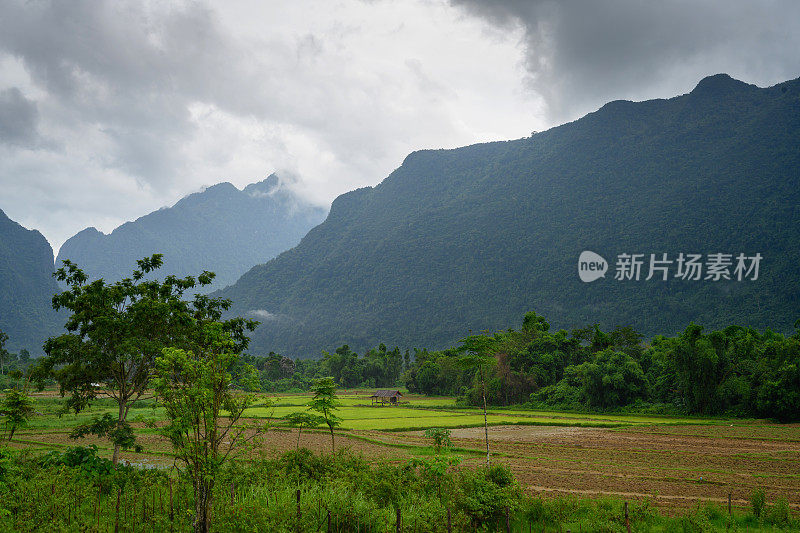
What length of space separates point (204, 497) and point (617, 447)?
2439 centimetres

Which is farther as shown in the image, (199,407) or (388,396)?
(388,396)

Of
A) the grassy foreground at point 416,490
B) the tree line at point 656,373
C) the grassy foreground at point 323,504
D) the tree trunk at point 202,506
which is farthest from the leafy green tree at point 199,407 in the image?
the tree line at point 656,373

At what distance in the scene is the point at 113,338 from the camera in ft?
47.9

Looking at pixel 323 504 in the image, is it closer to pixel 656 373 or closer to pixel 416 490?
pixel 416 490

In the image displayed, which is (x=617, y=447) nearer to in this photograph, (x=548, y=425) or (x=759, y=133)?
(x=548, y=425)

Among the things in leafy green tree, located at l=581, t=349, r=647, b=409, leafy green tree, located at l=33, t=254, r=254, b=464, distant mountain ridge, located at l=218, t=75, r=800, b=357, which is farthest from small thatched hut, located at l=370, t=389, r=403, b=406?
distant mountain ridge, located at l=218, t=75, r=800, b=357

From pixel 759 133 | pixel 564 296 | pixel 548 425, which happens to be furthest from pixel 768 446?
pixel 759 133

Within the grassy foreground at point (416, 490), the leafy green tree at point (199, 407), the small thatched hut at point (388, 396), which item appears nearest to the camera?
the leafy green tree at point (199, 407)

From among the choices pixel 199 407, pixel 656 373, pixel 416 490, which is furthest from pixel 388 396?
pixel 199 407

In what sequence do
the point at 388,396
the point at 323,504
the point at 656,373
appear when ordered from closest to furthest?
the point at 323,504
the point at 656,373
the point at 388,396

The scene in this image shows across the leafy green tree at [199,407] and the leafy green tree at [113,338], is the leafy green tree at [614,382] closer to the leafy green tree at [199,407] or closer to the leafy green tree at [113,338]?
the leafy green tree at [113,338]

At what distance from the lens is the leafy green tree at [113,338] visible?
14.2 meters

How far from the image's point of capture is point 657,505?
1385 cm

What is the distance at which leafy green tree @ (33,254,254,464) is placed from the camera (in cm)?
1417
